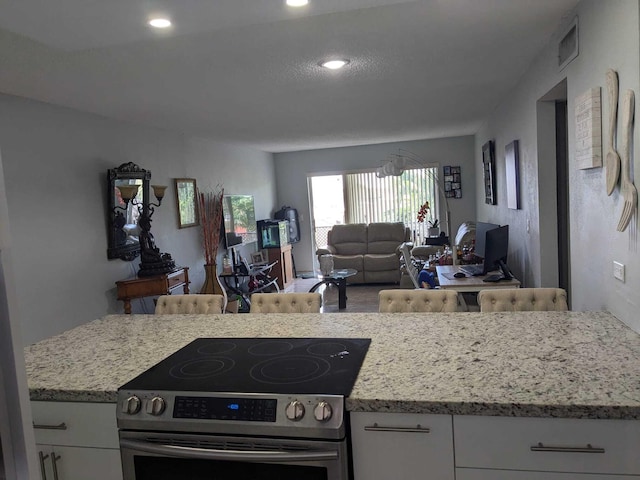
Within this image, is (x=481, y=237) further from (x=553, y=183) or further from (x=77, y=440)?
(x=77, y=440)

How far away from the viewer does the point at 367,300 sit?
677 cm

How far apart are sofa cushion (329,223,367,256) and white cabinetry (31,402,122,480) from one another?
6.83 meters

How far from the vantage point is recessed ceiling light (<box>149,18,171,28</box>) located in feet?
7.35

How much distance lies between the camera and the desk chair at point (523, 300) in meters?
2.32

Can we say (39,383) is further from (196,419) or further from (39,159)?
(39,159)

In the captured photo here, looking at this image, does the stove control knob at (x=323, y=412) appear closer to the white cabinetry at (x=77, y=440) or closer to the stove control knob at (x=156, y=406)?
the stove control knob at (x=156, y=406)

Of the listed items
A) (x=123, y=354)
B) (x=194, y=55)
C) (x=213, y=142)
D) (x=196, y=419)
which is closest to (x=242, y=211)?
(x=213, y=142)

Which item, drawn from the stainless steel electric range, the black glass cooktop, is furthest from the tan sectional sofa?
the stainless steel electric range

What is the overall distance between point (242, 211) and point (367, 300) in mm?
2390

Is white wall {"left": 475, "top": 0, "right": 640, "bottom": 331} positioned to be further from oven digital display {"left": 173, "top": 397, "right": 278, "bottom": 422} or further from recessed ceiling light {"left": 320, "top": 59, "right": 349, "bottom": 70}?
oven digital display {"left": 173, "top": 397, "right": 278, "bottom": 422}

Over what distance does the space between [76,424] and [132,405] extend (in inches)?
11.2

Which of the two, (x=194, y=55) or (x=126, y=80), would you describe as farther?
(x=126, y=80)

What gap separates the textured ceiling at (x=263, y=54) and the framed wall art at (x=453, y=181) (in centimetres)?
358

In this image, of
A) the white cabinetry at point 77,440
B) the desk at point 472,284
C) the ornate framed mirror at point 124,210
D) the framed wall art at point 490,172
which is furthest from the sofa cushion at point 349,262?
the white cabinetry at point 77,440
